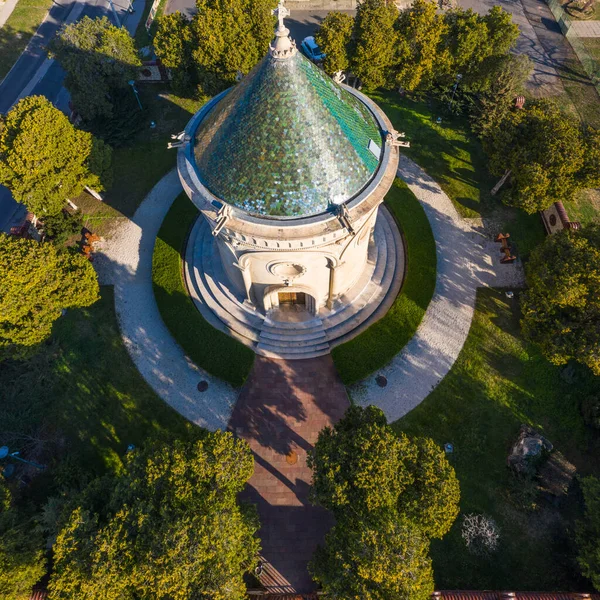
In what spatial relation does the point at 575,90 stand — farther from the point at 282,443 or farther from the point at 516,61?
the point at 282,443

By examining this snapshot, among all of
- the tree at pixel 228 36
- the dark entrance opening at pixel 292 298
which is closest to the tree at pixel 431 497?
the dark entrance opening at pixel 292 298

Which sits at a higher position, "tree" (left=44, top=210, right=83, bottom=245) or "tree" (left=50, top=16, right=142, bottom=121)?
"tree" (left=50, top=16, right=142, bottom=121)

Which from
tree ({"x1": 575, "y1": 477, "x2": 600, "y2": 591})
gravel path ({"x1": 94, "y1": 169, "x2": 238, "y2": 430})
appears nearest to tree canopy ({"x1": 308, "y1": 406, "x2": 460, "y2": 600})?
tree ({"x1": 575, "y1": 477, "x2": 600, "y2": 591})

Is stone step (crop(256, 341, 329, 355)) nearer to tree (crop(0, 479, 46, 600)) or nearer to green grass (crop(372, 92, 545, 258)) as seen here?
tree (crop(0, 479, 46, 600))

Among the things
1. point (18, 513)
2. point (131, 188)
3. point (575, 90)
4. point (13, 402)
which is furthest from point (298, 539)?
point (575, 90)

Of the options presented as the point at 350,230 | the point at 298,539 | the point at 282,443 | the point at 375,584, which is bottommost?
the point at 298,539

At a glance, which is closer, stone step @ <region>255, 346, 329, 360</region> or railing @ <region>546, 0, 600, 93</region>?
stone step @ <region>255, 346, 329, 360</region>

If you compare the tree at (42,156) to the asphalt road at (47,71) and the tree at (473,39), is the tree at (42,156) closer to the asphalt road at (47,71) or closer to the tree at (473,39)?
the asphalt road at (47,71)
